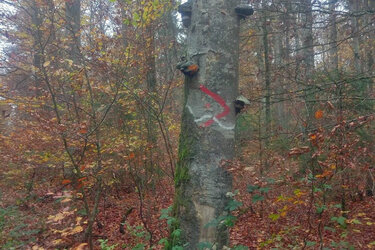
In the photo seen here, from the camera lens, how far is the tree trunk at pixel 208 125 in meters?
2.20

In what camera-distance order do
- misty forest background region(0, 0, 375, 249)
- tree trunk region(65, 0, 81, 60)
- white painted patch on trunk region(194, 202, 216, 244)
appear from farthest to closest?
tree trunk region(65, 0, 81, 60) < misty forest background region(0, 0, 375, 249) < white painted patch on trunk region(194, 202, 216, 244)

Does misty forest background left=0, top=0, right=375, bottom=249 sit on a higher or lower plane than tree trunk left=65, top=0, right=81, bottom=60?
lower

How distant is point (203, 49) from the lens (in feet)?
7.64

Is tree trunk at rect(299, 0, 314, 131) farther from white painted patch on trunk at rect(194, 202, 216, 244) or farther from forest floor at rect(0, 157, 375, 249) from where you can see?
white painted patch on trunk at rect(194, 202, 216, 244)

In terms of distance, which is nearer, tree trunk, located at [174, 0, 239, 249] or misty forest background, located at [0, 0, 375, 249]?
tree trunk, located at [174, 0, 239, 249]

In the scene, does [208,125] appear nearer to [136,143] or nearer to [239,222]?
[239,222]

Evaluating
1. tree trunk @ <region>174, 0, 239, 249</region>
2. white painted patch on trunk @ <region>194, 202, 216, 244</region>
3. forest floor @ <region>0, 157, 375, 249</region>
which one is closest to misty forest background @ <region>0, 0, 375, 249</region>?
forest floor @ <region>0, 157, 375, 249</region>

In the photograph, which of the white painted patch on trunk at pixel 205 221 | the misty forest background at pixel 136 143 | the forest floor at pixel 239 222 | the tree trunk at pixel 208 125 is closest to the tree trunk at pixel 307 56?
the misty forest background at pixel 136 143

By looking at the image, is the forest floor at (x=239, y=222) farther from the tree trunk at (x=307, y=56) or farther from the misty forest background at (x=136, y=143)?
the tree trunk at (x=307, y=56)

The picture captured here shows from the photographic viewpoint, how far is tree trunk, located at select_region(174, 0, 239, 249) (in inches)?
86.7

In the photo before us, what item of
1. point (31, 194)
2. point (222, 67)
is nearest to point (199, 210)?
point (222, 67)

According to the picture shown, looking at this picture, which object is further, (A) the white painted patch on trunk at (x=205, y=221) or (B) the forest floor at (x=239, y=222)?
(B) the forest floor at (x=239, y=222)

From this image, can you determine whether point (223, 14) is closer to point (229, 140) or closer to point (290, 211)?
point (229, 140)

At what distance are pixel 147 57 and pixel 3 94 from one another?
11.7ft
